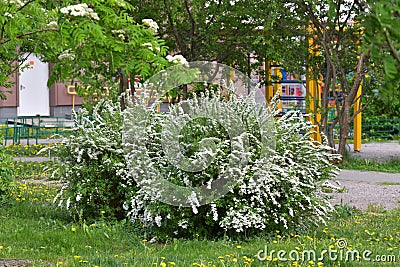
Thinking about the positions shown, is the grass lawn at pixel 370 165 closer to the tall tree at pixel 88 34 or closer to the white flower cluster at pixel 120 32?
the tall tree at pixel 88 34

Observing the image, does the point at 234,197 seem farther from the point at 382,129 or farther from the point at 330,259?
the point at 382,129

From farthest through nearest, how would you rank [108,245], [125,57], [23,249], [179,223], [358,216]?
1. [358,216]
2. [179,223]
3. [108,245]
4. [23,249]
5. [125,57]

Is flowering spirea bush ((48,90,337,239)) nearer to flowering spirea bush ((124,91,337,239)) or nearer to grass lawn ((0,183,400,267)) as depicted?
flowering spirea bush ((124,91,337,239))

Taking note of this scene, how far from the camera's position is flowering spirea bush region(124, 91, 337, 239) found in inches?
242

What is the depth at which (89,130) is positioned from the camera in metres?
6.91

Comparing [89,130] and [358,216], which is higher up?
[89,130]

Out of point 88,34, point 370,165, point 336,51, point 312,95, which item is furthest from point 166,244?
point 312,95

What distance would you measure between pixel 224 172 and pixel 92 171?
1.50 metres

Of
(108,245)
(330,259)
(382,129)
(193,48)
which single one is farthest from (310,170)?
(382,129)

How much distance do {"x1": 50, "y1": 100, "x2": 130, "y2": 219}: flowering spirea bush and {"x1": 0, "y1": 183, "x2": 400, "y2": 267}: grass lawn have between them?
0.30 metres

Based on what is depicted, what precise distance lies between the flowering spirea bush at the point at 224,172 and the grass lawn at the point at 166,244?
0.19m

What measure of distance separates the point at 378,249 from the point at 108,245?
2.37 meters

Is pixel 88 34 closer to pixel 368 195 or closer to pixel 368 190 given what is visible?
pixel 368 195

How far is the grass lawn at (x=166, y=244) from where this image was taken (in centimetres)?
484
